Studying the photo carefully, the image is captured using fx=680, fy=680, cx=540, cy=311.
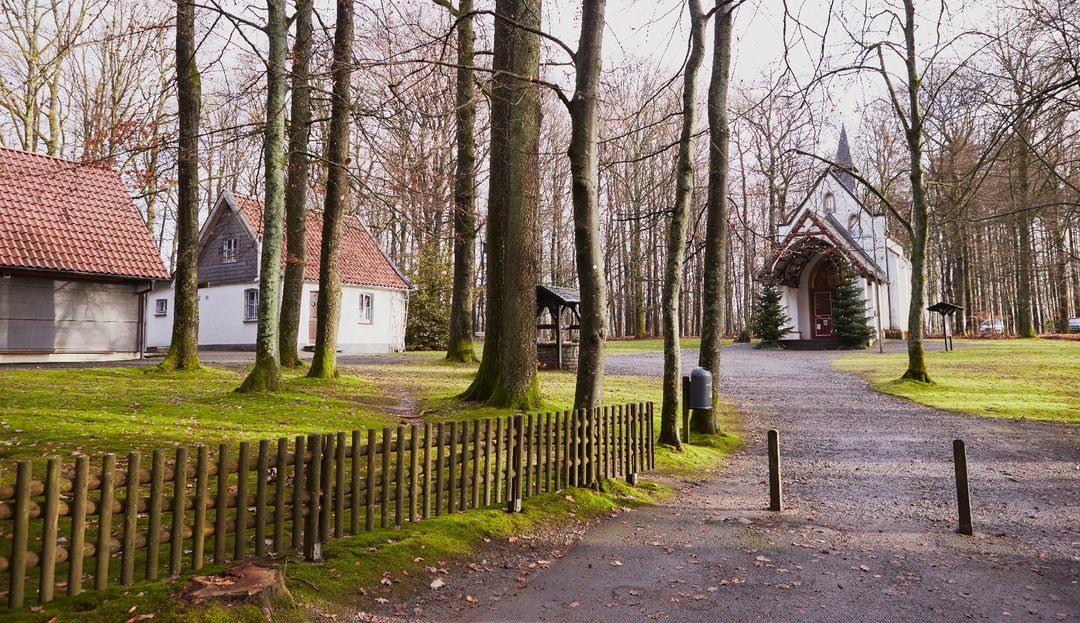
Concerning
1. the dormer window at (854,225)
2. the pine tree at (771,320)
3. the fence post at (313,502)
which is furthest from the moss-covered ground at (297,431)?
the dormer window at (854,225)

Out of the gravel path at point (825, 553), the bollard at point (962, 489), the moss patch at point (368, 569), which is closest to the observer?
the moss patch at point (368, 569)

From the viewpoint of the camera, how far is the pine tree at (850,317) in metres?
32.4

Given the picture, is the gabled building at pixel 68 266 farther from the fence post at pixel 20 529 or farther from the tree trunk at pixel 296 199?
the fence post at pixel 20 529

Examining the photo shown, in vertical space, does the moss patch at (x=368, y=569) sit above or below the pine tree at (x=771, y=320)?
below

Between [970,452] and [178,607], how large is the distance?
9950 mm

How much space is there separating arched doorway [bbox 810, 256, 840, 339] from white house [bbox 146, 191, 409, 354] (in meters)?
22.3

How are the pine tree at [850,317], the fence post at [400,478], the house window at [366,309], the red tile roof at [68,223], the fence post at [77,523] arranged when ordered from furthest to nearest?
the pine tree at [850,317] → the house window at [366,309] → the red tile roof at [68,223] → the fence post at [400,478] → the fence post at [77,523]

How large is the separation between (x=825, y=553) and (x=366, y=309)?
2775 centimetres

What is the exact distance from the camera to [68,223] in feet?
65.6

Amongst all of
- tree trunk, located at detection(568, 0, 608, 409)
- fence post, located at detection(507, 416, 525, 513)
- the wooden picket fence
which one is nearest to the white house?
tree trunk, located at detection(568, 0, 608, 409)

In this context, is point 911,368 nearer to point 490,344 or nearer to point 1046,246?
point 490,344

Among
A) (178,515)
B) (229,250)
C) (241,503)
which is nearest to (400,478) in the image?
(241,503)

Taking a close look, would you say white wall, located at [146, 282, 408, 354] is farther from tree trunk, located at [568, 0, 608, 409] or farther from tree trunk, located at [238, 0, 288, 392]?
tree trunk, located at [568, 0, 608, 409]

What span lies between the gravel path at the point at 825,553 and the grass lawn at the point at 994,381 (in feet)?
11.7
